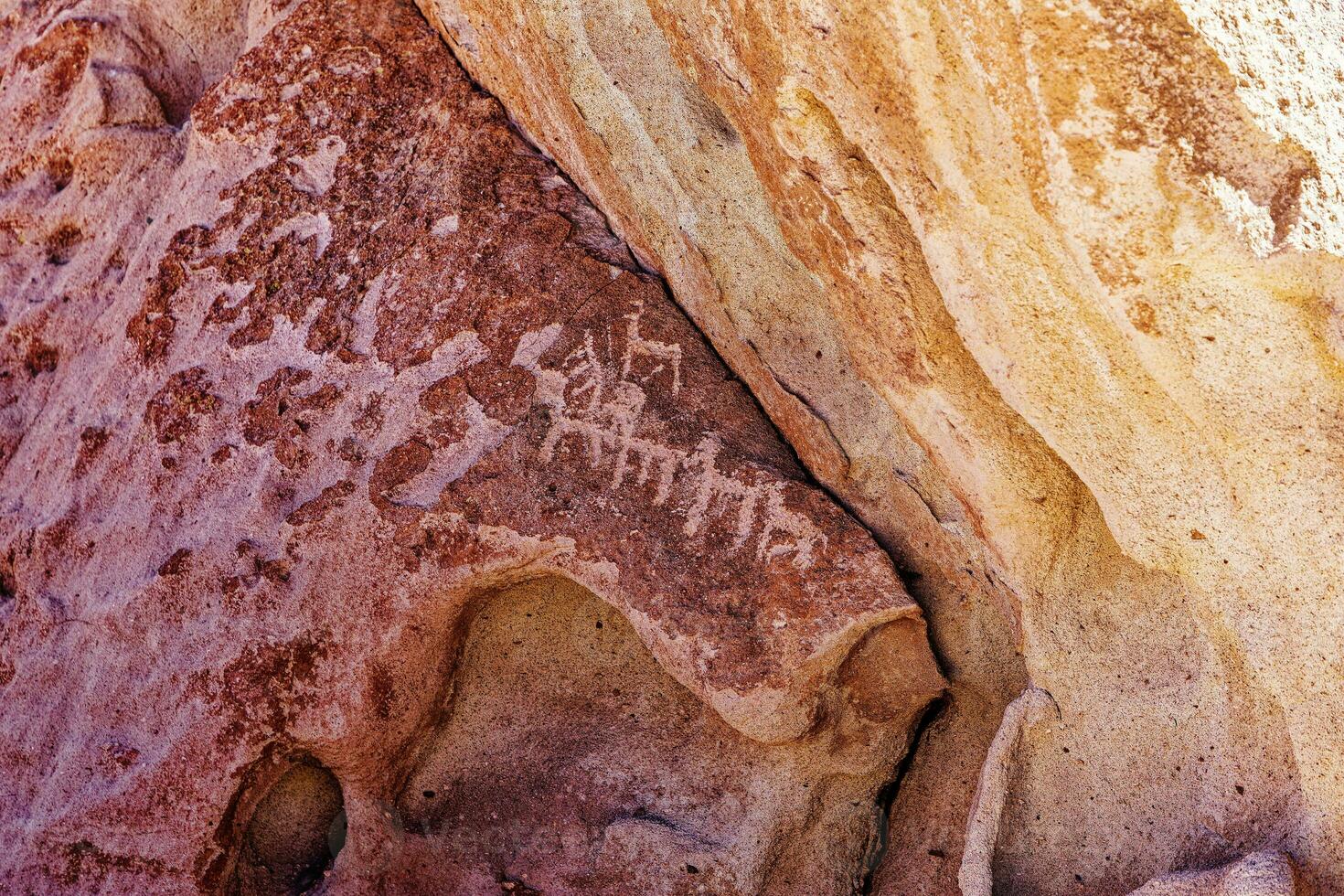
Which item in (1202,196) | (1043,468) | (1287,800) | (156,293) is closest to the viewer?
(1202,196)

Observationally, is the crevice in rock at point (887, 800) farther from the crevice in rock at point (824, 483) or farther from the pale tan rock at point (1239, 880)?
the pale tan rock at point (1239, 880)

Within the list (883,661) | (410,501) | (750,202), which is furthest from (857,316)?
(410,501)

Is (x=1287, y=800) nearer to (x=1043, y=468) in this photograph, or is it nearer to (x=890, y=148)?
(x=1043, y=468)

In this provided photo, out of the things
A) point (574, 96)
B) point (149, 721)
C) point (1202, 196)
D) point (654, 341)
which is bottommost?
point (149, 721)

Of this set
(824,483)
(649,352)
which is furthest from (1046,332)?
(649,352)

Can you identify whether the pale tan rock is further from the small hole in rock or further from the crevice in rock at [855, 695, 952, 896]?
the small hole in rock

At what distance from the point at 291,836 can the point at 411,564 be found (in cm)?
42

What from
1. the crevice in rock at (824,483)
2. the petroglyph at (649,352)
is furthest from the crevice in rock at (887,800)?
the petroglyph at (649,352)

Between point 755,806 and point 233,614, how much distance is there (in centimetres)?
69

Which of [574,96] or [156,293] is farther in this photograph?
[156,293]

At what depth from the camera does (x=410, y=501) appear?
1466mm

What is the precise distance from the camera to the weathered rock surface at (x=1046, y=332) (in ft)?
3.33

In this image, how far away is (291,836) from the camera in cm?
158

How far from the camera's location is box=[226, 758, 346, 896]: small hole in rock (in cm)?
154
